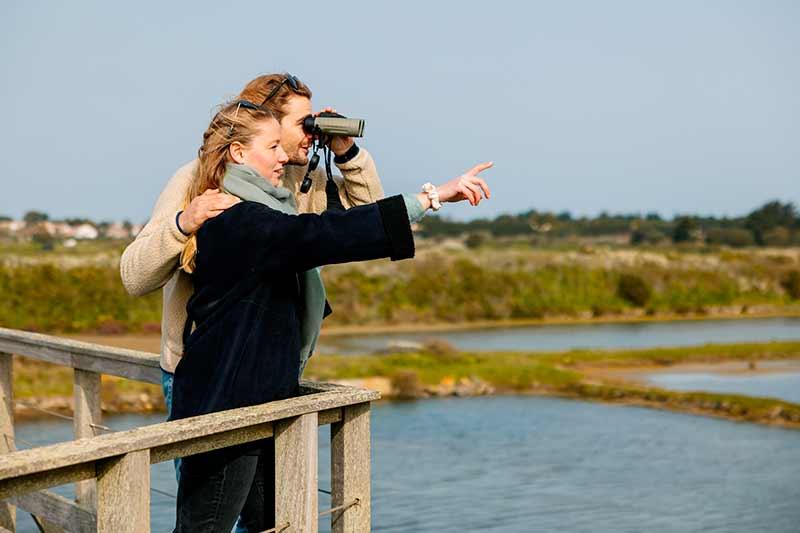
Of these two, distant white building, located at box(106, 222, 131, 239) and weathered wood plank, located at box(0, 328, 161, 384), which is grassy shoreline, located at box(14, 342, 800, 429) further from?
distant white building, located at box(106, 222, 131, 239)

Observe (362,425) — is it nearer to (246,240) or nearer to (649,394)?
(246,240)

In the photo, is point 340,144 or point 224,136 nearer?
point 224,136

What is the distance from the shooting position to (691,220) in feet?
243

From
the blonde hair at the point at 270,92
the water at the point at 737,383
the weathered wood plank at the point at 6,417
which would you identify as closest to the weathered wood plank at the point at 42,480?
the blonde hair at the point at 270,92

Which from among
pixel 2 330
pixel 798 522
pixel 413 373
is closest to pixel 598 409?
pixel 413 373

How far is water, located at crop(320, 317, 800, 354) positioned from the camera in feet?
85.7

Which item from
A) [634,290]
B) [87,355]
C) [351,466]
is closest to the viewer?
[351,466]

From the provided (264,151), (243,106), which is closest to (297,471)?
(264,151)

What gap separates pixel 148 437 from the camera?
7.09 feet

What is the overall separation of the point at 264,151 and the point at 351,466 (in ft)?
3.01

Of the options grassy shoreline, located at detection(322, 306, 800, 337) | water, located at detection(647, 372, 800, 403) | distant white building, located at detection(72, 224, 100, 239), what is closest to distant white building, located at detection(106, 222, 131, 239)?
distant white building, located at detection(72, 224, 100, 239)

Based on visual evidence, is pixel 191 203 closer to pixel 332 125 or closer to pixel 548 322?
pixel 332 125

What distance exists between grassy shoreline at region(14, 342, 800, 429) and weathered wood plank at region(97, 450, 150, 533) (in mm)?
13421

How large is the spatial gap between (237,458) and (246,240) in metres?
0.57
